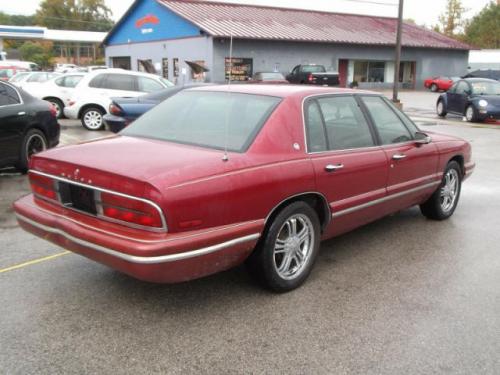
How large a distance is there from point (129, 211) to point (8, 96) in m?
5.21

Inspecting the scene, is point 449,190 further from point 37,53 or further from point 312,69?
point 37,53

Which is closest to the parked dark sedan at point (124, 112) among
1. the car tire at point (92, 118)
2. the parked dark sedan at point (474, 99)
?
the car tire at point (92, 118)

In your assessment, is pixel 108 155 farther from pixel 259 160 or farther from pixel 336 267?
pixel 336 267

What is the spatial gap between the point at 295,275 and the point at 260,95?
1447mm

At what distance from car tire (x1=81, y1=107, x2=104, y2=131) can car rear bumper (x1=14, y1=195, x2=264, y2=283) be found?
10265 mm

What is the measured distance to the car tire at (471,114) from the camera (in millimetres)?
16295

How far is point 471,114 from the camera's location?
16.5 meters

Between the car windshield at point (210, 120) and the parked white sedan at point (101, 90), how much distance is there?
30.1 feet

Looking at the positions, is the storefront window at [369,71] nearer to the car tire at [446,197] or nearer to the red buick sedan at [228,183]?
the car tire at [446,197]

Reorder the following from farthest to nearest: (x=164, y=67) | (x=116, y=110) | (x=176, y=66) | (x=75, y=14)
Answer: (x=75, y=14)
(x=164, y=67)
(x=176, y=66)
(x=116, y=110)

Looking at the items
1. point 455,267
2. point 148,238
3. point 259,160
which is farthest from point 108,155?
point 455,267

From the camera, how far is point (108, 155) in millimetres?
3459

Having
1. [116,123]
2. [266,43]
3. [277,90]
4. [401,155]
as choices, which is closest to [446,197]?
[401,155]

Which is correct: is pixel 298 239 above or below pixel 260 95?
below
